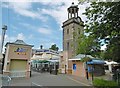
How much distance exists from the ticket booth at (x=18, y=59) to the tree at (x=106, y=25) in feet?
35.0

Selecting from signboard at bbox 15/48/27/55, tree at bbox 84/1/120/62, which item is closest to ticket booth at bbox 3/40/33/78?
signboard at bbox 15/48/27/55

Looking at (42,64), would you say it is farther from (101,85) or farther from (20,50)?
(101,85)

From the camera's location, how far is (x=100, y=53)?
743 cm

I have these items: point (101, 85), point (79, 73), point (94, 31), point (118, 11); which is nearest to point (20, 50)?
point (79, 73)

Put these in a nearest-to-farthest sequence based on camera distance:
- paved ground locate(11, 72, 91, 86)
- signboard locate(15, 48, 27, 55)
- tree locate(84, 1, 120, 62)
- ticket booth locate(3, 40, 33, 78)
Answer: tree locate(84, 1, 120, 62) → paved ground locate(11, 72, 91, 86) → ticket booth locate(3, 40, 33, 78) → signboard locate(15, 48, 27, 55)

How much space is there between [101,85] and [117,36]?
328 centimetres

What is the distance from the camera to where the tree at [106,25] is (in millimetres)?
6332

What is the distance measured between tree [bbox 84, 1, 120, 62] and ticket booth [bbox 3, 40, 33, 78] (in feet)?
35.0

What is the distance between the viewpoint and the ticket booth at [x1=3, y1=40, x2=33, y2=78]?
16.2 meters

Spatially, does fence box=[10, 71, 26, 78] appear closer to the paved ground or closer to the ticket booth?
the ticket booth

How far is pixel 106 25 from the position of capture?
6.67 metres

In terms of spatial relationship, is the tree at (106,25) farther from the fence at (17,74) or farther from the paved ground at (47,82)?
the fence at (17,74)

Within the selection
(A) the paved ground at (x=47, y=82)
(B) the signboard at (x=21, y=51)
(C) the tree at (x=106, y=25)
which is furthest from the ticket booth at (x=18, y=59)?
(C) the tree at (x=106, y=25)

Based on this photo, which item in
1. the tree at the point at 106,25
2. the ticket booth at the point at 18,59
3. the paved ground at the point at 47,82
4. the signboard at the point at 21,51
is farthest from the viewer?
the signboard at the point at 21,51
